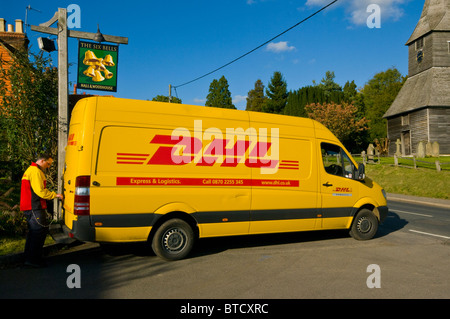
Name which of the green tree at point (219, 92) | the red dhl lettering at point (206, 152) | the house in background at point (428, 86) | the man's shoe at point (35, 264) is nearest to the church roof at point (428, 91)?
the house in background at point (428, 86)

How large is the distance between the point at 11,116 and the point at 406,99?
4296 centimetres

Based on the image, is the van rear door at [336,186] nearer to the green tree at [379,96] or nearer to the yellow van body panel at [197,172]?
the yellow van body panel at [197,172]

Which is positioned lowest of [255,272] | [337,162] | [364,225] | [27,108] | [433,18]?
[255,272]

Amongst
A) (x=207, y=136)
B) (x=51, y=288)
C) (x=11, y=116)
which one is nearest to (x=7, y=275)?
(x=51, y=288)

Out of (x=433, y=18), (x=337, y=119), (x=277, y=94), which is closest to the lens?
(x=433, y=18)

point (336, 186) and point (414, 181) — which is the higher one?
point (336, 186)

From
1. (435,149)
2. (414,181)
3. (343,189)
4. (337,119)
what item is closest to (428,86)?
(435,149)

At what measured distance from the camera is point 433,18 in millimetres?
39375

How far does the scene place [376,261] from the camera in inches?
248

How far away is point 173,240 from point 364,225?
4316 millimetres

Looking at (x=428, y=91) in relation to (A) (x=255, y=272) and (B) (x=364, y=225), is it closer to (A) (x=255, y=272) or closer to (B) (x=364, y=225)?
(B) (x=364, y=225)

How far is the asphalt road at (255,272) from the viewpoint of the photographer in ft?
15.2

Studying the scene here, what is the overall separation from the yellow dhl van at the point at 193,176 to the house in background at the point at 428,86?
35.1 meters

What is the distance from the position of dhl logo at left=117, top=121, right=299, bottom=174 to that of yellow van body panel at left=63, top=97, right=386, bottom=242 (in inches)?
0.7
